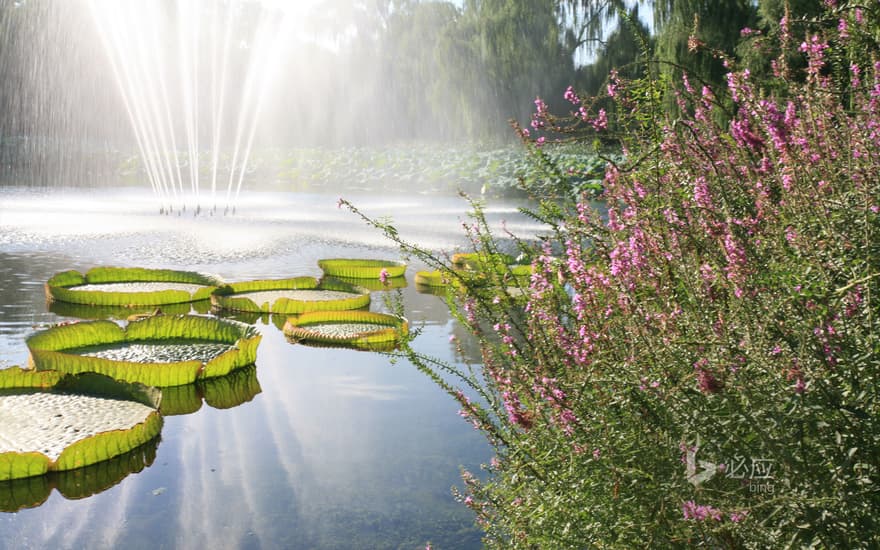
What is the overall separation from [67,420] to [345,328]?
2.53 m

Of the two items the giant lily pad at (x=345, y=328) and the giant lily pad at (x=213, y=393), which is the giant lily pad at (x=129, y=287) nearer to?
the giant lily pad at (x=345, y=328)

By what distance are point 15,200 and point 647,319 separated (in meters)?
16.7

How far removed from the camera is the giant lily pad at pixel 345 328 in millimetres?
6016

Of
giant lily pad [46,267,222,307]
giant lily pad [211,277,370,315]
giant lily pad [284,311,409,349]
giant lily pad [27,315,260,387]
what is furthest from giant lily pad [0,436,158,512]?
giant lily pad [46,267,222,307]

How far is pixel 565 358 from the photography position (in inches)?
100.0

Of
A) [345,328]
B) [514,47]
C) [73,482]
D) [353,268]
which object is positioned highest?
[514,47]

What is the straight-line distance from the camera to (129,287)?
7.32m

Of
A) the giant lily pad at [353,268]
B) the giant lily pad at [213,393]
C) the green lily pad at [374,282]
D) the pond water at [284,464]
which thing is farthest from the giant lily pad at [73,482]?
the giant lily pad at [353,268]

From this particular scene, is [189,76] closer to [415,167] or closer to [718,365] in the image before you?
[415,167]

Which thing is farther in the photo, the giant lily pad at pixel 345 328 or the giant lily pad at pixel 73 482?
the giant lily pad at pixel 345 328

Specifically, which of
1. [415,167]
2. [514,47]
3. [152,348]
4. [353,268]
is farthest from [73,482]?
[415,167]

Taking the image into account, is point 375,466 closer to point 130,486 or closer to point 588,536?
point 130,486

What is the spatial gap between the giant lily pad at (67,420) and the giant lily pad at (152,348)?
232 mm

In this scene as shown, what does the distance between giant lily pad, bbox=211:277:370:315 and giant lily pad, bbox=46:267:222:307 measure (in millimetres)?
244
